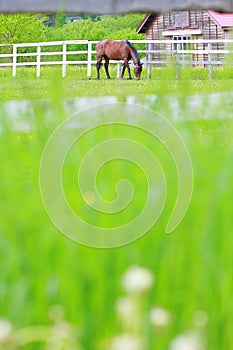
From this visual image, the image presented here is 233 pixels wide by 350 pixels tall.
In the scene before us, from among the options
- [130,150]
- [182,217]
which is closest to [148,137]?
[130,150]

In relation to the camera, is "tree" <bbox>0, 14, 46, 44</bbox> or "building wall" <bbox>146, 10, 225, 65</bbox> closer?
"building wall" <bbox>146, 10, 225, 65</bbox>

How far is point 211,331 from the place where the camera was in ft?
1.59

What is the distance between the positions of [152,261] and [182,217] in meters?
0.09

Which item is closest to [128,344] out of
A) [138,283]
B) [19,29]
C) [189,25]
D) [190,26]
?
[138,283]

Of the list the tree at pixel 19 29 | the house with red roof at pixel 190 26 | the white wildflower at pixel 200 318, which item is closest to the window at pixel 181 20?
the house with red roof at pixel 190 26

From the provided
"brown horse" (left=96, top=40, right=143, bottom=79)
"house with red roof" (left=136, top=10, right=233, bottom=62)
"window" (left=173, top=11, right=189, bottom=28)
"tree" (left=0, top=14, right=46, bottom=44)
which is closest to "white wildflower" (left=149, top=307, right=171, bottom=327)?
"brown horse" (left=96, top=40, right=143, bottom=79)

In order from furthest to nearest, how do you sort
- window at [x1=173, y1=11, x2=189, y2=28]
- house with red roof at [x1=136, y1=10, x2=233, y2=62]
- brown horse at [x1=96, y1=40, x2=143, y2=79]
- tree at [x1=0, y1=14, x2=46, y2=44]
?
window at [x1=173, y1=11, x2=189, y2=28]
tree at [x1=0, y1=14, x2=46, y2=44]
house with red roof at [x1=136, y1=10, x2=233, y2=62]
brown horse at [x1=96, y1=40, x2=143, y2=79]

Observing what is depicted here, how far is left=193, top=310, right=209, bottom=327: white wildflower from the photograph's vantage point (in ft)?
1.44

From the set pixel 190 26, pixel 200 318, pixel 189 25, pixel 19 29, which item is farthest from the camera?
pixel 19 29

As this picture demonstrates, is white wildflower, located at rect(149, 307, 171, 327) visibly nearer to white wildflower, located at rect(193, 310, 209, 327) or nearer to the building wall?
white wildflower, located at rect(193, 310, 209, 327)

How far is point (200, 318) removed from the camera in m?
0.46

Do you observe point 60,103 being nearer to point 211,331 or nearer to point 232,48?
point 232,48

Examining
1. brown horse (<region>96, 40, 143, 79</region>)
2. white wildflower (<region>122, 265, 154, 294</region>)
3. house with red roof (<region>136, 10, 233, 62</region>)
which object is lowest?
white wildflower (<region>122, 265, 154, 294</region>)

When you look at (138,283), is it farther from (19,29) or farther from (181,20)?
(19,29)
